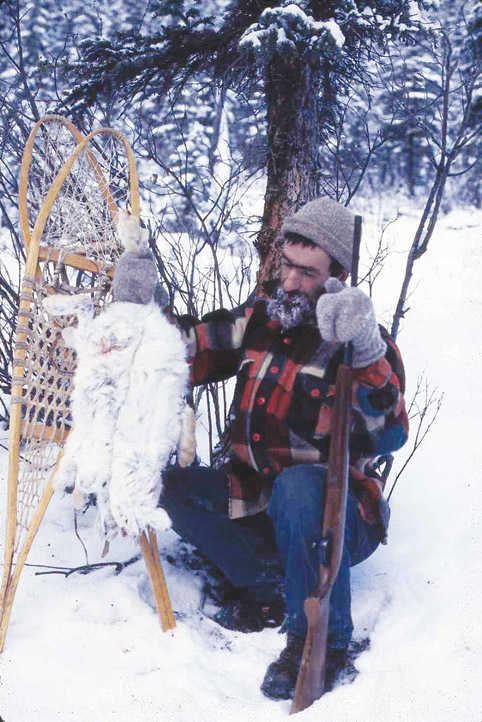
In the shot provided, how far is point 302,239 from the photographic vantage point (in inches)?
79.1

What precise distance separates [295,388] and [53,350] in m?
0.87

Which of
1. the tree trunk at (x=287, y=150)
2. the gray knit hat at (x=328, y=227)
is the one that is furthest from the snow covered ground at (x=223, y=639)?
the tree trunk at (x=287, y=150)

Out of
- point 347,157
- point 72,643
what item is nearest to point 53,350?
point 72,643

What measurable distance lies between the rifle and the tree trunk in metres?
1.15

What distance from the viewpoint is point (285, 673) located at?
1.65m

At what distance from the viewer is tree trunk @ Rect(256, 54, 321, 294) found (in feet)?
8.70

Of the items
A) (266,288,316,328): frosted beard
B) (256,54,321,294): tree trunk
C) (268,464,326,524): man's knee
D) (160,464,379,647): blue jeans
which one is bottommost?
(160,464,379,647): blue jeans

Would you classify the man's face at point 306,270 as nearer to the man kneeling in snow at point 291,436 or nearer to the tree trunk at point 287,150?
the man kneeling in snow at point 291,436

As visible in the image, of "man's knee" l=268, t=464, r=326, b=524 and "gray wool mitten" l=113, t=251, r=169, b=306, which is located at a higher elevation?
"gray wool mitten" l=113, t=251, r=169, b=306

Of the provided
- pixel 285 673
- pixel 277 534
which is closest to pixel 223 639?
pixel 285 673

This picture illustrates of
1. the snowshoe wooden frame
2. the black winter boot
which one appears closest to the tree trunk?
the snowshoe wooden frame

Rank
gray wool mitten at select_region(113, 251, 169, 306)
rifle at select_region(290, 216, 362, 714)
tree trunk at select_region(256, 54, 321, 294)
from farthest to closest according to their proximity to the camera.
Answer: tree trunk at select_region(256, 54, 321, 294)
gray wool mitten at select_region(113, 251, 169, 306)
rifle at select_region(290, 216, 362, 714)

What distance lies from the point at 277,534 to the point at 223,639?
18.4 inches

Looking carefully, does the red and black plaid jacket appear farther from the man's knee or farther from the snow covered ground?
the snow covered ground
